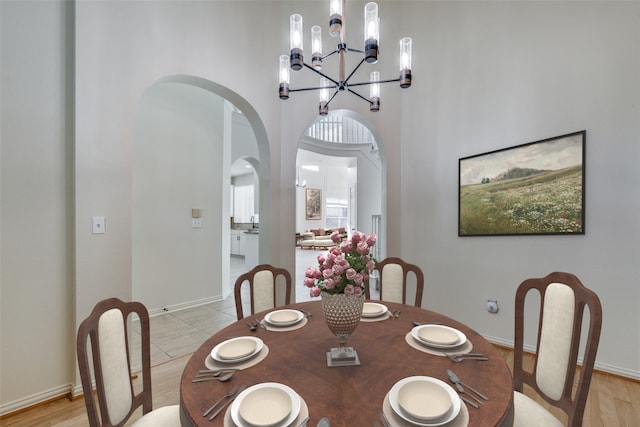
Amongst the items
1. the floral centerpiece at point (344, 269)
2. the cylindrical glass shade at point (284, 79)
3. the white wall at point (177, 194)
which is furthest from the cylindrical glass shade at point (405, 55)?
the white wall at point (177, 194)

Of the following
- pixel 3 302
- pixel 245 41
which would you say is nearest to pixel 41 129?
pixel 3 302

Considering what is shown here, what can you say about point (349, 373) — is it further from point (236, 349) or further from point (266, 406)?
point (236, 349)

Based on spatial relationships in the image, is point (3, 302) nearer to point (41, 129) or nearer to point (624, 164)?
point (41, 129)

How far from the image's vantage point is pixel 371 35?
4.93 feet

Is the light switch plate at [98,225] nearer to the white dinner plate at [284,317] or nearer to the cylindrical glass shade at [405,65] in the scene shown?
the white dinner plate at [284,317]

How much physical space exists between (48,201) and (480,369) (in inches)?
99.9

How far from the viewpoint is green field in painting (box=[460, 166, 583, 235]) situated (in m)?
2.33

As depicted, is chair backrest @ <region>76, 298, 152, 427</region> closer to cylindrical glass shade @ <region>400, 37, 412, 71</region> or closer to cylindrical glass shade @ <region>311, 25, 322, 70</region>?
→ cylindrical glass shade @ <region>311, 25, 322, 70</region>

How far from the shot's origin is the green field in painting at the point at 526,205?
233 centimetres

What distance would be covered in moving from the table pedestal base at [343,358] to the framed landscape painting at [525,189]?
2290 millimetres

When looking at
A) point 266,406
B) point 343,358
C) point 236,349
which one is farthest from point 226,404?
point 343,358

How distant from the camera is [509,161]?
8.73 feet

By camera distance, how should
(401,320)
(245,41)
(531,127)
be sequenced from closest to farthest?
(401,320), (531,127), (245,41)

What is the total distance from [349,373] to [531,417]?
0.80 meters
